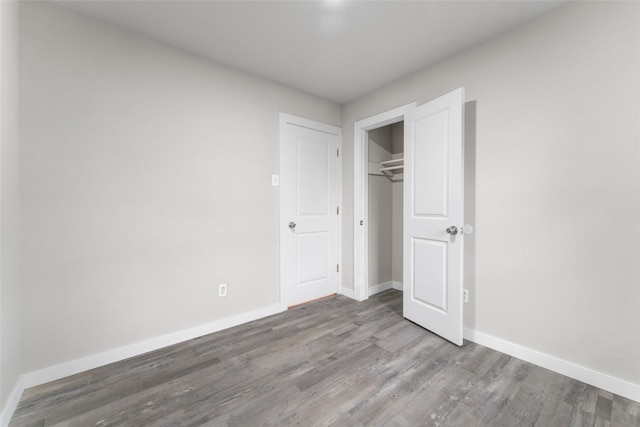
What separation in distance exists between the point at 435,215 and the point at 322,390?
5.11 ft

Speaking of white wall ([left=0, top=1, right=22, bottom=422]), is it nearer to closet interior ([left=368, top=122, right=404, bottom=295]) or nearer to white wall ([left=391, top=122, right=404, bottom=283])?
closet interior ([left=368, top=122, right=404, bottom=295])

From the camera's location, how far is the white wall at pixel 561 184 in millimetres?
1479

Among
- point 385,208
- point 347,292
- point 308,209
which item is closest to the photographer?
point 308,209

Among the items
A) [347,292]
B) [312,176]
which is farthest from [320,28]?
[347,292]

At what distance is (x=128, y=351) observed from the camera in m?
1.88

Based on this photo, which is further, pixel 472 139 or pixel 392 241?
pixel 392 241

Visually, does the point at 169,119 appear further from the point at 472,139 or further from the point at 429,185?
the point at 472,139

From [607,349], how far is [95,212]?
3343mm

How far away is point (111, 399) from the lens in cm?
148

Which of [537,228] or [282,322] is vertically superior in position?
[537,228]

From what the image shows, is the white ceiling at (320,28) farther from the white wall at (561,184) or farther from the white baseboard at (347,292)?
the white baseboard at (347,292)

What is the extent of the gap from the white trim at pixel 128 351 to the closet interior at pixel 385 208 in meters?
1.55

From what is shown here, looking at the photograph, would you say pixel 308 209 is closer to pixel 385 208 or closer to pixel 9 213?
pixel 385 208

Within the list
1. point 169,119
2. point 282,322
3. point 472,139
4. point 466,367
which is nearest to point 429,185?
point 472,139
